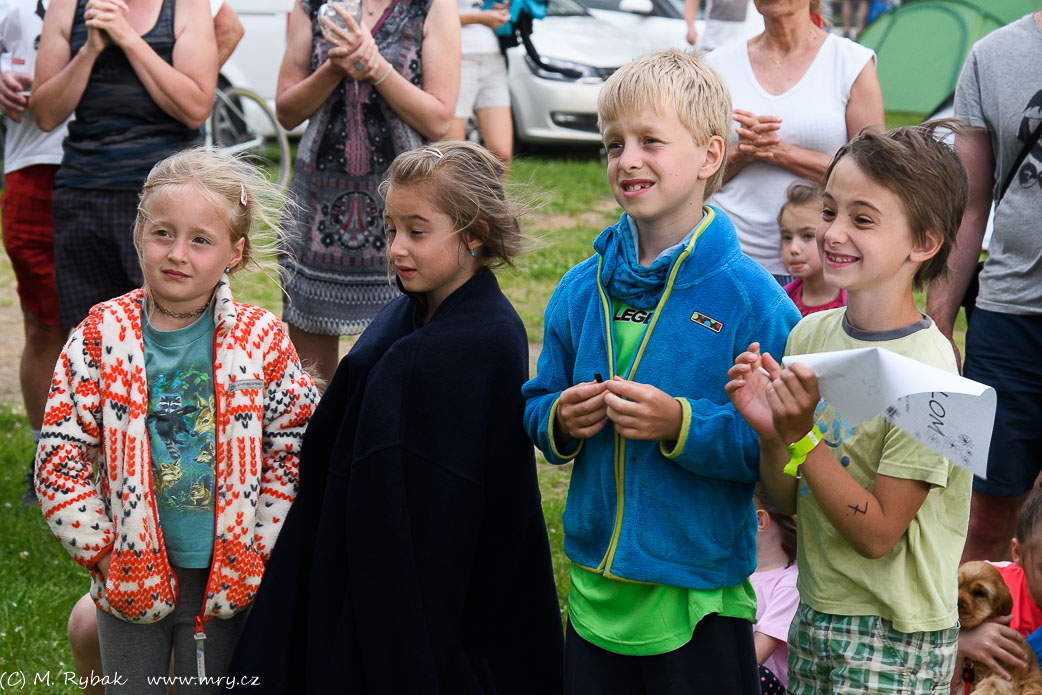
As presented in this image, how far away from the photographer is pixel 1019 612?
2902 millimetres

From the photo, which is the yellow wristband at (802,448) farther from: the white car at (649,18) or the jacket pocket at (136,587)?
the white car at (649,18)

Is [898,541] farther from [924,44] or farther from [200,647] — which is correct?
[924,44]

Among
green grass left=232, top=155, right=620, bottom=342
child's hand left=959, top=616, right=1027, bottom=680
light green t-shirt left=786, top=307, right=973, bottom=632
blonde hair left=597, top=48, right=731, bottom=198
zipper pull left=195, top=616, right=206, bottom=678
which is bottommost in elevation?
green grass left=232, top=155, right=620, bottom=342

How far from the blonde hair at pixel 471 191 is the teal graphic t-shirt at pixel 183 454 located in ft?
2.10

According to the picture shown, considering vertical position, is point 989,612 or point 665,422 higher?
point 665,422

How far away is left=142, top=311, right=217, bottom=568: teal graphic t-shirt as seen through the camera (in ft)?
8.38

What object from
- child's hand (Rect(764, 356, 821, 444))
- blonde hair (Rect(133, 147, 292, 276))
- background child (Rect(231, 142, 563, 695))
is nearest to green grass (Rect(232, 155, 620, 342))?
blonde hair (Rect(133, 147, 292, 276))

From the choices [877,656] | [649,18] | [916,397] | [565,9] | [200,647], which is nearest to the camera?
[916,397]

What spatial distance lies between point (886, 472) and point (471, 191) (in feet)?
3.54

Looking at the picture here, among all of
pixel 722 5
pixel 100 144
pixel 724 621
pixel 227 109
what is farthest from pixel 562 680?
pixel 227 109

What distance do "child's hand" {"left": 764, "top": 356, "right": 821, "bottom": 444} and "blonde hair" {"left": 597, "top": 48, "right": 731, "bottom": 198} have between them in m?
0.57

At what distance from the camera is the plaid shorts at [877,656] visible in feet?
7.38

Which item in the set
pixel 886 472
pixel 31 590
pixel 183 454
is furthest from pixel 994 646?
pixel 31 590

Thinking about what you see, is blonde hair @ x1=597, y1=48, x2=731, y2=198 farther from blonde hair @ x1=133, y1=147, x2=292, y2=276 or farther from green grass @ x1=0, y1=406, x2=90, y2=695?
green grass @ x1=0, y1=406, x2=90, y2=695
